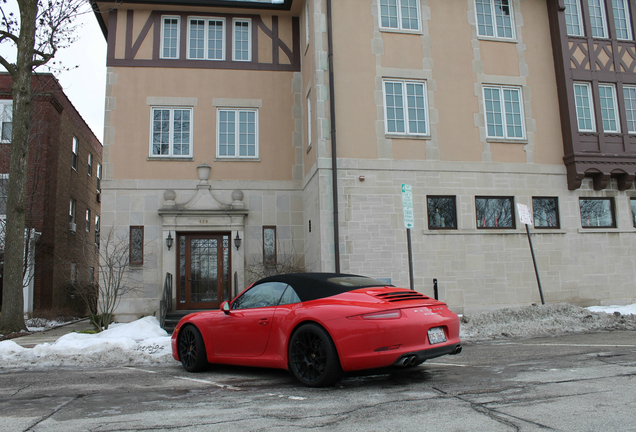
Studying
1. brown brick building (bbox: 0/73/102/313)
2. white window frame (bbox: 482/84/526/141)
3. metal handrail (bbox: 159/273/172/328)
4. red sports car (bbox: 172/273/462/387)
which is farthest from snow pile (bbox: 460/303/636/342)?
brown brick building (bbox: 0/73/102/313)

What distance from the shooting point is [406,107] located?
14.2 metres

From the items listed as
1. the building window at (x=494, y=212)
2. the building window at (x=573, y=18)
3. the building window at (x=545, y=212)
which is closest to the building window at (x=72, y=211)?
the building window at (x=494, y=212)

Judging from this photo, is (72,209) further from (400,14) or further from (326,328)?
(326,328)

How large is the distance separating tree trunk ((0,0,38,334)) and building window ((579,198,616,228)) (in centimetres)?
1520

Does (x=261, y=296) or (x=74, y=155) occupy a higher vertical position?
(x=74, y=155)

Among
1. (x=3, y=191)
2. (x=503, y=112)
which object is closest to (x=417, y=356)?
(x=503, y=112)

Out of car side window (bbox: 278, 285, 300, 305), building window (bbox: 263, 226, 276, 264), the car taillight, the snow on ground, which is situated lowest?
the snow on ground

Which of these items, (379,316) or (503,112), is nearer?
(379,316)

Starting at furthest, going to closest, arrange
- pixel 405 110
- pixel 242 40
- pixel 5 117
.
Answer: pixel 5 117, pixel 242 40, pixel 405 110

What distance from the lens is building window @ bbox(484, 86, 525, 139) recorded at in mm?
14680

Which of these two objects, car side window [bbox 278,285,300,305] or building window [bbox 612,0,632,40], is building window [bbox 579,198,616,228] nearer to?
building window [bbox 612,0,632,40]

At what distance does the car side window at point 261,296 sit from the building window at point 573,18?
44.9ft

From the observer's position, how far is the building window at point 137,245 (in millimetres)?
14836

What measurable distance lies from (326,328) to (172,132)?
11711 millimetres
